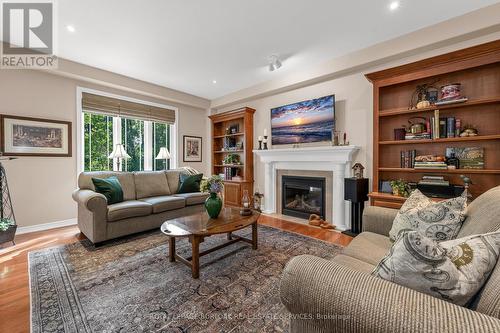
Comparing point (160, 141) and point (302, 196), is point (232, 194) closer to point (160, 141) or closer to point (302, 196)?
point (302, 196)

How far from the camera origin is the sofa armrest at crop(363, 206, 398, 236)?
5.94ft

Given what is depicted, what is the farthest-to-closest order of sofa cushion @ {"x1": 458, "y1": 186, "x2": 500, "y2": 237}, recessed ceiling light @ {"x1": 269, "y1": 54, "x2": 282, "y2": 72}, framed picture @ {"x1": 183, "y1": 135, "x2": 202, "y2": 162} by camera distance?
framed picture @ {"x1": 183, "y1": 135, "x2": 202, "y2": 162} → recessed ceiling light @ {"x1": 269, "y1": 54, "x2": 282, "y2": 72} → sofa cushion @ {"x1": 458, "y1": 186, "x2": 500, "y2": 237}

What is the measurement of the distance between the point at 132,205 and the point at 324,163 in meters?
2.99

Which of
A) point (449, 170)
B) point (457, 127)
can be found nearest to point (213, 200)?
point (449, 170)

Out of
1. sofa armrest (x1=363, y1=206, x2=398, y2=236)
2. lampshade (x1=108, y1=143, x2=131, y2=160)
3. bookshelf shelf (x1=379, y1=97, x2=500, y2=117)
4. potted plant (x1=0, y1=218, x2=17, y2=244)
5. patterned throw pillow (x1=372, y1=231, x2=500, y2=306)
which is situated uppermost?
bookshelf shelf (x1=379, y1=97, x2=500, y2=117)

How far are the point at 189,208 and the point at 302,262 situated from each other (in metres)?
3.00

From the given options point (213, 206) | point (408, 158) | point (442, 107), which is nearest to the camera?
point (213, 206)

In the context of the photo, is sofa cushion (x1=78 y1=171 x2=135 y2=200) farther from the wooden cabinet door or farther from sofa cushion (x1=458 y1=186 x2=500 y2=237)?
sofa cushion (x1=458 y1=186 x2=500 y2=237)

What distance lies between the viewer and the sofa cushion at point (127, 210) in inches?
107

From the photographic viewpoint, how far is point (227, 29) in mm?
2598

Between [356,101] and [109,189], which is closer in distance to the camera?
[109,189]

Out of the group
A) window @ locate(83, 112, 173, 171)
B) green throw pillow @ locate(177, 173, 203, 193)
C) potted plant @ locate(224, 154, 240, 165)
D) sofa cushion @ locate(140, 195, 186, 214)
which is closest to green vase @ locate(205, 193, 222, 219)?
sofa cushion @ locate(140, 195, 186, 214)

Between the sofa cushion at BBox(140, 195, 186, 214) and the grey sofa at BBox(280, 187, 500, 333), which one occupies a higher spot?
the grey sofa at BBox(280, 187, 500, 333)

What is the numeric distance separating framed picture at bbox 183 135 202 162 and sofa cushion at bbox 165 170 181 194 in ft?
3.60
